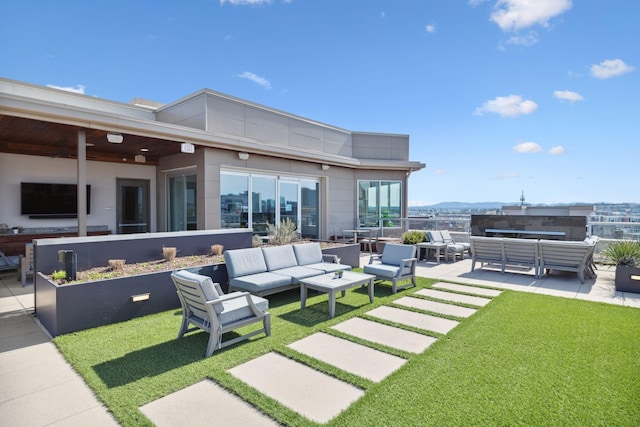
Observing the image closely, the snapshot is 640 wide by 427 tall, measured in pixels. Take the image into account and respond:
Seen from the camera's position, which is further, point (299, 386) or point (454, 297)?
point (454, 297)

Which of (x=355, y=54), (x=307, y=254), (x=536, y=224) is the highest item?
(x=355, y=54)

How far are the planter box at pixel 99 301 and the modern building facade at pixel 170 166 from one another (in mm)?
2888

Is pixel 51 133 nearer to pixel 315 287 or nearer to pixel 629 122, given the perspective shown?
pixel 315 287

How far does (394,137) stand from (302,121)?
4610 mm

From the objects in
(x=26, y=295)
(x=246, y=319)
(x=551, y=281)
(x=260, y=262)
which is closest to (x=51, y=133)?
(x=26, y=295)

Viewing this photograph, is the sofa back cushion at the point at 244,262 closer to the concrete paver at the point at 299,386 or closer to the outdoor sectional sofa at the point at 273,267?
the outdoor sectional sofa at the point at 273,267

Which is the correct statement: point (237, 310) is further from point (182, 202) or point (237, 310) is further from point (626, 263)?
point (626, 263)

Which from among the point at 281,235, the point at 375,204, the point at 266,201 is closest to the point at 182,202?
the point at 266,201

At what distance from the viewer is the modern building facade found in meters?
7.73

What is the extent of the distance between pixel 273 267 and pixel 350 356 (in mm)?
2922

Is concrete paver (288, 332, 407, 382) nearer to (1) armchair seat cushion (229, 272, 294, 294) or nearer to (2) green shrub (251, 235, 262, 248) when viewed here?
(1) armchair seat cushion (229, 272, 294, 294)

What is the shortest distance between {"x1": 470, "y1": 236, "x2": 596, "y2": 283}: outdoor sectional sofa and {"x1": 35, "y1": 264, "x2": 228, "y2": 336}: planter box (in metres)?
7.20

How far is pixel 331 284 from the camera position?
517 centimetres

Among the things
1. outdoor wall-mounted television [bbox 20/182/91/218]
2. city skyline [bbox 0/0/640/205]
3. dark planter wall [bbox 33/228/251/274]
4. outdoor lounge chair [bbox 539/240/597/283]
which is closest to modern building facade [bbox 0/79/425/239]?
outdoor wall-mounted television [bbox 20/182/91/218]
